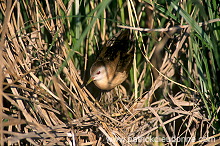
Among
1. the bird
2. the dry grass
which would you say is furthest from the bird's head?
the dry grass

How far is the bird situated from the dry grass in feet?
0.53

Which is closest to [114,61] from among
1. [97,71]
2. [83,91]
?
[97,71]

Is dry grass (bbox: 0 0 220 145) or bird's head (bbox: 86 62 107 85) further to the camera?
bird's head (bbox: 86 62 107 85)

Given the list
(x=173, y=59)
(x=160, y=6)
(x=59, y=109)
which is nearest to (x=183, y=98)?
(x=173, y=59)

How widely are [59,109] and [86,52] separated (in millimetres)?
720

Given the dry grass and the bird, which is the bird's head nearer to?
the bird

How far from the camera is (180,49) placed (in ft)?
9.61

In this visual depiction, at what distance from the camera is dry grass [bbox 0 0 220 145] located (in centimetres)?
255

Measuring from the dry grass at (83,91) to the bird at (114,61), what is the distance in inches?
6.4

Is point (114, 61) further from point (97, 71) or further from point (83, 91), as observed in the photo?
point (83, 91)

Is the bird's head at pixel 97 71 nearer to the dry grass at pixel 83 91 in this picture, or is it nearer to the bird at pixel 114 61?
the bird at pixel 114 61

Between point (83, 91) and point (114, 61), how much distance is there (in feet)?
2.18

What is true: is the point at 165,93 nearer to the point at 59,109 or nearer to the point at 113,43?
the point at 113,43

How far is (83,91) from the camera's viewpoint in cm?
287
